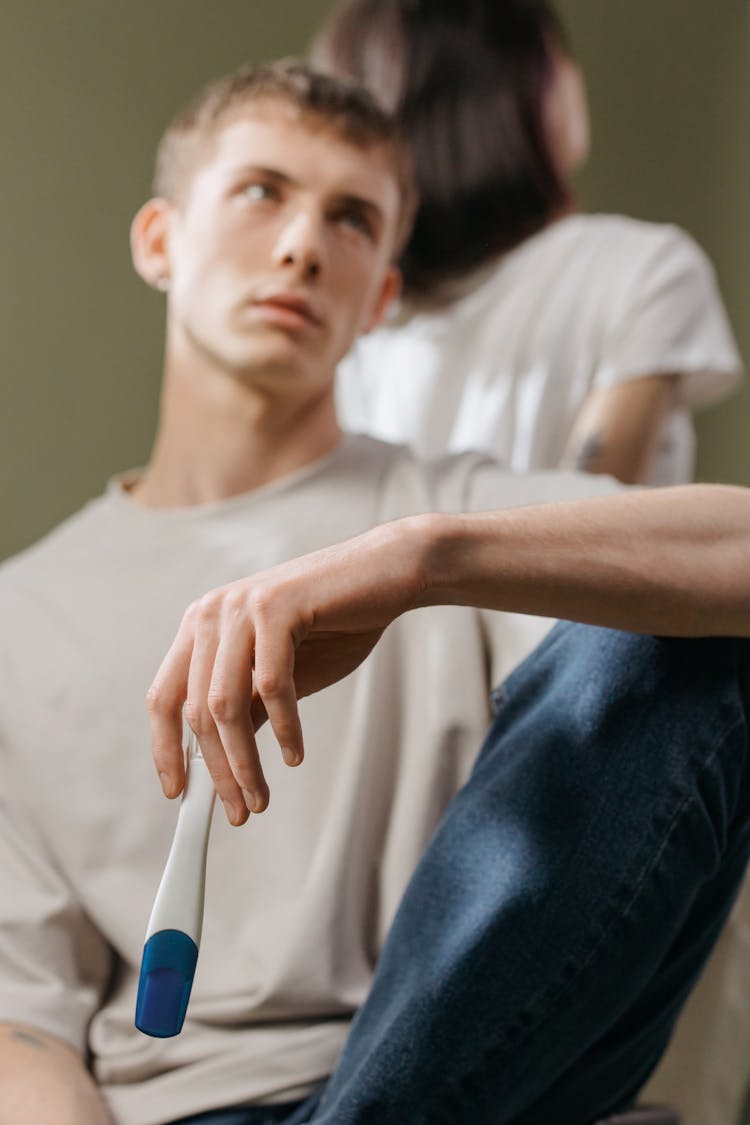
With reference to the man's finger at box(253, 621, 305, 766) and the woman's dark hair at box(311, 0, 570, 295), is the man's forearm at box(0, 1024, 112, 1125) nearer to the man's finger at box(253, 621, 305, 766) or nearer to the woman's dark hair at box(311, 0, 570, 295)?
the man's finger at box(253, 621, 305, 766)

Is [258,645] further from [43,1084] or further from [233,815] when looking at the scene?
[43,1084]

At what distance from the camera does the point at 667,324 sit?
49.8 inches

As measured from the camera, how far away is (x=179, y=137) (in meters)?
1.05

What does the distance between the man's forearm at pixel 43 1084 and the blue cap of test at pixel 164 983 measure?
0.21 m

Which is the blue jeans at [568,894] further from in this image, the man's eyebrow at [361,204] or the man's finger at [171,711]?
the man's eyebrow at [361,204]

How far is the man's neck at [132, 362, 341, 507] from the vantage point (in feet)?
3.06

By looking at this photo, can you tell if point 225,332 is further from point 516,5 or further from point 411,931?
point 516,5

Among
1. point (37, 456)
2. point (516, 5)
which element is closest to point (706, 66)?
point (516, 5)

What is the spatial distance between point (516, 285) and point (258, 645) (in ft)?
2.76

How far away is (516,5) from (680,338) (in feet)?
1.48

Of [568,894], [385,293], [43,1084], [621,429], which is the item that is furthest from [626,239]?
[43,1084]

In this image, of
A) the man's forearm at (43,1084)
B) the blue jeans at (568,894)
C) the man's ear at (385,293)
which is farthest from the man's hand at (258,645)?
the man's ear at (385,293)

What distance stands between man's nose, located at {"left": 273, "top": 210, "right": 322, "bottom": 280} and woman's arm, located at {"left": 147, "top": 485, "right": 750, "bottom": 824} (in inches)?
14.2

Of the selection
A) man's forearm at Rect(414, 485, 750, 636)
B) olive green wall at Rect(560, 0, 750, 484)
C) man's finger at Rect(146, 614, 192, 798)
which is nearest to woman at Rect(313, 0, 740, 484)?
man's forearm at Rect(414, 485, 750, 636)
